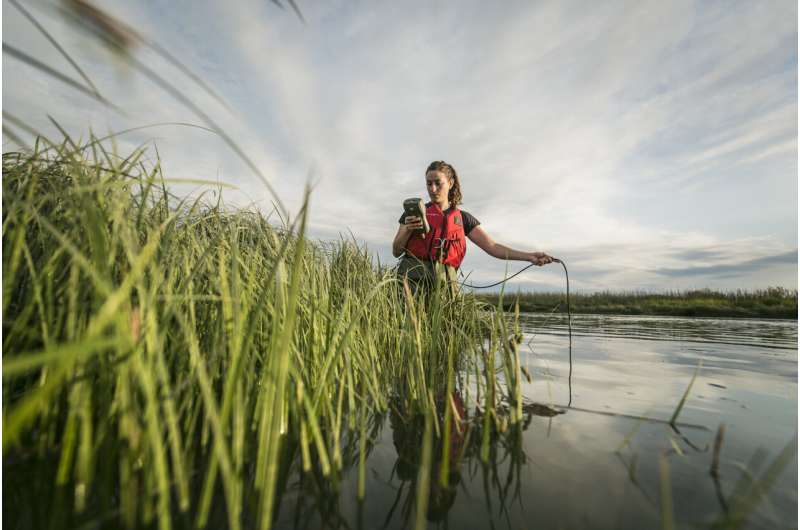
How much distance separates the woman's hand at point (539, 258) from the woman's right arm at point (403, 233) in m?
1.25

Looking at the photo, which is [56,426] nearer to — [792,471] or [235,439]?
[235,439]

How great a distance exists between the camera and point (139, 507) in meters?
0.95

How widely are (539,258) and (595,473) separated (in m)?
2.89

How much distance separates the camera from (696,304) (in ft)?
48.5

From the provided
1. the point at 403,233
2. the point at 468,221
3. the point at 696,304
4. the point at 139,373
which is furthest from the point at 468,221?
the point at 696,304

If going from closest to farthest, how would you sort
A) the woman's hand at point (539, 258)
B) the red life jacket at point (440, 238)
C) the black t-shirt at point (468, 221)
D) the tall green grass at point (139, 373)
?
1. the tall green grass at point (139, 373)
2. the woman's hand at point (539, 258)
3. the red life jacket at point (440, 238)
4. the black t-shirt at point (468, 221)

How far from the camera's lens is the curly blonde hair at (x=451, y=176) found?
15.4 feet

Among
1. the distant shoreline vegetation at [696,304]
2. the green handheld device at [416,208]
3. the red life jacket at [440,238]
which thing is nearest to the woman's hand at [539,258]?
the red life jacket at [440,238]

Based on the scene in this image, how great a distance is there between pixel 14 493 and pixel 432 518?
1.10m

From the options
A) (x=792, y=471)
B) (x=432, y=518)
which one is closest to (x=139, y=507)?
(x=432, y=518)

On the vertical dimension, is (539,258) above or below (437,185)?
below

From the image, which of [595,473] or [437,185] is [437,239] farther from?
[595,473]

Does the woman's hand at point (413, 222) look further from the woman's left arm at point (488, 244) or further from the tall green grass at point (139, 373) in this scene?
the tall green grass at point (139, 373)

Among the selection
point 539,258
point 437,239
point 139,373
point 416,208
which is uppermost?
point 416,208
